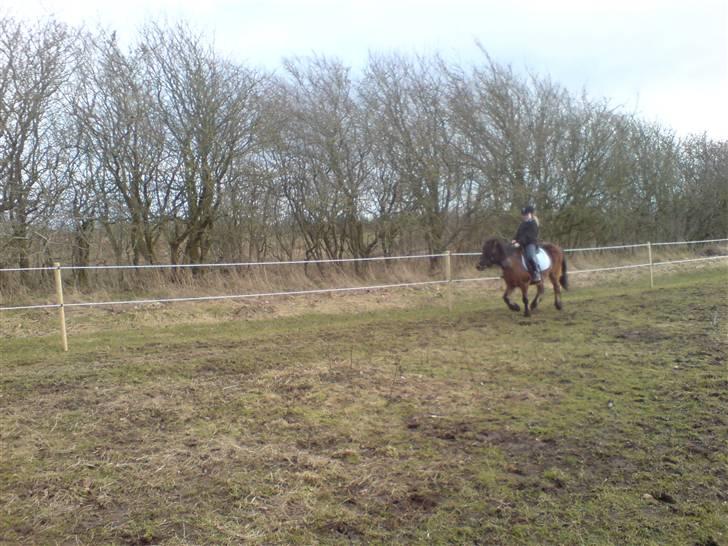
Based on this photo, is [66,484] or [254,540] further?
[66,484]

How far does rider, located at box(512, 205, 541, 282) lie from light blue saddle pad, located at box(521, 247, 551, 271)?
0.08m

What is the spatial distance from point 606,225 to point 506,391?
57.0 feet

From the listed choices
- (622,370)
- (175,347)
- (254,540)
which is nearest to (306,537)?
(254,540)

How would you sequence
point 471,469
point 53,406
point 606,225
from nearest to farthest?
point 471,469 → point 53,406 → point 606,225

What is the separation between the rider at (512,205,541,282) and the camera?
379 inches

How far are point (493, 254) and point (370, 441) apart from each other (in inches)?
259

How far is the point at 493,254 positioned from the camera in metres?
9.75

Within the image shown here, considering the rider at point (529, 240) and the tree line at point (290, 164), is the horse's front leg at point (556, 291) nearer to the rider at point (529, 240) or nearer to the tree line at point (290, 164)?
the rider at point (529, 240)

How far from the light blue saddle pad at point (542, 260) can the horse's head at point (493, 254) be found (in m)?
0.41

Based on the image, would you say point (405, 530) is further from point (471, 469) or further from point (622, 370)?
point (622, 370)

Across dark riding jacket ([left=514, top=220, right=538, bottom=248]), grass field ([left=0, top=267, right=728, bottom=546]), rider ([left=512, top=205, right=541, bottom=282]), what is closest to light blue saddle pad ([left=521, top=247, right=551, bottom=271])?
rider ([left=512, top=205, right=541, bottom=282])

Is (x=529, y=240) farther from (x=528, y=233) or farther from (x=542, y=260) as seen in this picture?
(x=542, y=260)

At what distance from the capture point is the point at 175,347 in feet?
23.9

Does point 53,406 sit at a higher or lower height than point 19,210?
lower
